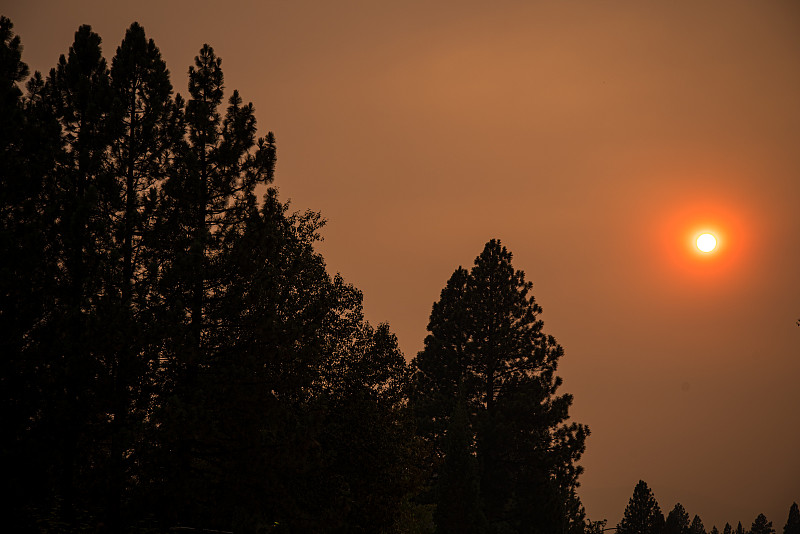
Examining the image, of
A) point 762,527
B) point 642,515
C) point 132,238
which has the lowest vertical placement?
point 132,238

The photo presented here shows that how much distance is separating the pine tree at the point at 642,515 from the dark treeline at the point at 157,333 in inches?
A: 3058

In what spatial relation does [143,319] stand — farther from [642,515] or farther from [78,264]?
[642,515]

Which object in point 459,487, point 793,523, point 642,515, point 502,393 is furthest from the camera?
point 793,523

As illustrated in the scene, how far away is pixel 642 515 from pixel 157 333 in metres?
89.5

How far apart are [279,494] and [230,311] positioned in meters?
5.55

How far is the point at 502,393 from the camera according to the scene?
47.4m

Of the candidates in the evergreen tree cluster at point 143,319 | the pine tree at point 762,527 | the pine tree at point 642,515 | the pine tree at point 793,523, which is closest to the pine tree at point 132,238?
the evergreen tree cluster at point 143,319

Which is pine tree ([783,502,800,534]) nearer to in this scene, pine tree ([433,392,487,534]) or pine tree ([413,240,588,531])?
pine tree ([413,240,588,531])

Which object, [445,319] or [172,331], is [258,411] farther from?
[445,319]

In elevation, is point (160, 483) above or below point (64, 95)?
below

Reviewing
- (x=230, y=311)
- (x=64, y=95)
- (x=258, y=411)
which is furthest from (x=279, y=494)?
(x=64, y=95)

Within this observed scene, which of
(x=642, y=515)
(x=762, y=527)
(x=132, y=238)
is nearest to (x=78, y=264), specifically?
(x=132, y=238)

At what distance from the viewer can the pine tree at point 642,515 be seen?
97688mm

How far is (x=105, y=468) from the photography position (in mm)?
22328
